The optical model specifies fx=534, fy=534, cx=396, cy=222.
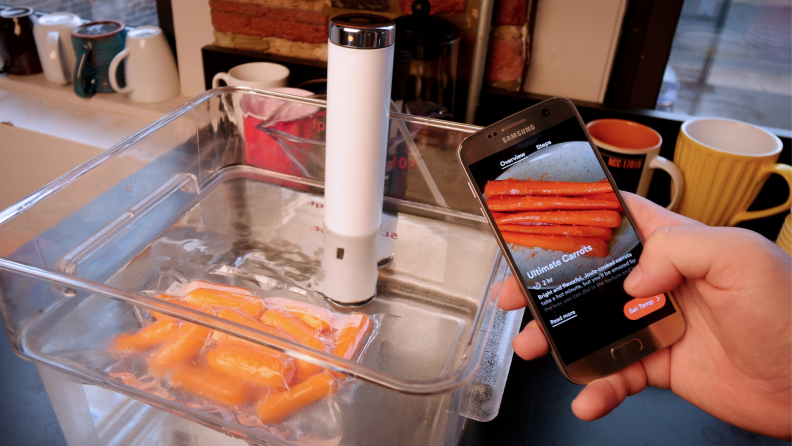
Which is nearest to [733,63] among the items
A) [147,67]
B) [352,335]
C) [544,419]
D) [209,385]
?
[544,419]

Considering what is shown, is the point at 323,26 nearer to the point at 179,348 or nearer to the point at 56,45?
the point at 56,45

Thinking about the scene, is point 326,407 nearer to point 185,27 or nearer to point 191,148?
point 191,148

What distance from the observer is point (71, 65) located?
114 cm

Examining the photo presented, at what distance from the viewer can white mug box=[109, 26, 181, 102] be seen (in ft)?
3.36

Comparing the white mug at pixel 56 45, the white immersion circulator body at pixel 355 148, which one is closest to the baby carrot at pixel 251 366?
the white immersion circulator body at pixel 355 148

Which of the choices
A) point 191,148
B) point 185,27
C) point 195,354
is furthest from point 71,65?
point 195,354

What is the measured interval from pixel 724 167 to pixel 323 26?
0.65 meters

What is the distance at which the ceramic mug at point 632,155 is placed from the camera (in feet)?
2.22

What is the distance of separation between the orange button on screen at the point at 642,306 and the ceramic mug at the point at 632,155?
267 mm

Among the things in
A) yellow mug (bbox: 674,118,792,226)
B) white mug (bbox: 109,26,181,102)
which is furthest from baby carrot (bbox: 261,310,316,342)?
white mug (bbox: 109,26,181,102)

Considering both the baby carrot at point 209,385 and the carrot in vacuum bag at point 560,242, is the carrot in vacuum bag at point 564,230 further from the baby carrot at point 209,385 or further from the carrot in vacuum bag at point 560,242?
the baby carrot at point 209,385

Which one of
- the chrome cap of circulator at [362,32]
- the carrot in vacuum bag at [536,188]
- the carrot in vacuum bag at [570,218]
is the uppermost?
the chrome cap of circulator at [362,32]

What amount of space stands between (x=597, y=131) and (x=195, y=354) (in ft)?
2.01

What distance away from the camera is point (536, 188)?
1.43 ft
